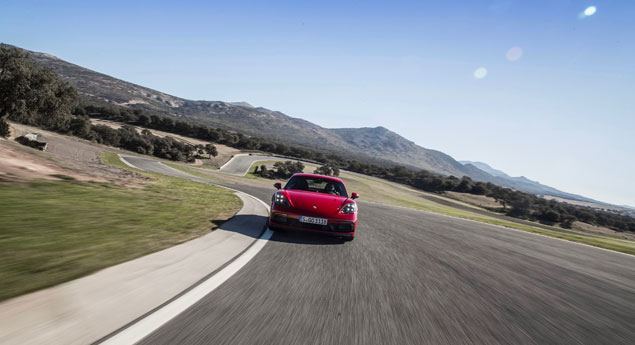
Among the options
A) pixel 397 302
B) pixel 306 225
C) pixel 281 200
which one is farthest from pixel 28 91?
pixel 397 302

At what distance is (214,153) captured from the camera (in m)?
77.1

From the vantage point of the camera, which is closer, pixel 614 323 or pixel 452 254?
pixel 614 323

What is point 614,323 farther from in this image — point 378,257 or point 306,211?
point 306,211

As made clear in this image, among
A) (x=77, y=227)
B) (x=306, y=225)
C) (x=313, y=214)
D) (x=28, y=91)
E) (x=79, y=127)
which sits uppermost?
(x=28, y=91)

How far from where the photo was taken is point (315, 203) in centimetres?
848

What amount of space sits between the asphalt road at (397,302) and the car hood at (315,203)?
605mm

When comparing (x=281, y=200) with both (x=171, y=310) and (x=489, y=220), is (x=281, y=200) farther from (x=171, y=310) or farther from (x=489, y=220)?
(x=489, y=220)

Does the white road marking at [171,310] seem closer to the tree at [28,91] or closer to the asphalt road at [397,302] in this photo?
the asphalt road at [397,302]

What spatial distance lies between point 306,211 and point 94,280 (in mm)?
4694

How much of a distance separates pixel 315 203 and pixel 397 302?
4141mm

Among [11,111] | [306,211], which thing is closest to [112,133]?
[11,111]

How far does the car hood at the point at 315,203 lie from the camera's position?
8312 millimetres

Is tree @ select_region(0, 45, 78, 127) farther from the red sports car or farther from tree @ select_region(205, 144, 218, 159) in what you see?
the red sports car

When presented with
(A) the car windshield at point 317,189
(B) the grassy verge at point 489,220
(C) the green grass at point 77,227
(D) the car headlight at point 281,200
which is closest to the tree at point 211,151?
(B) the grassy verge at point 489,220
